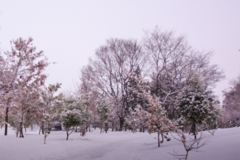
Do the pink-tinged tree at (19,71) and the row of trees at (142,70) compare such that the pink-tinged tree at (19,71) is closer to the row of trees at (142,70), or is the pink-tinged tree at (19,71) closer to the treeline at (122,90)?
the treeline at (122,90)

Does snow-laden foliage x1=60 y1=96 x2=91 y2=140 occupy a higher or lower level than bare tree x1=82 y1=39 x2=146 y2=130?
lower

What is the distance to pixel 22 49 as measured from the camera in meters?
13.5

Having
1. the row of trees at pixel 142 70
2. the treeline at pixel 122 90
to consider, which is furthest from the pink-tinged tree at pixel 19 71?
the row of trees at pixel 142 70

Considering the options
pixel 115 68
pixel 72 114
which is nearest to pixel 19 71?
pixel 72 114

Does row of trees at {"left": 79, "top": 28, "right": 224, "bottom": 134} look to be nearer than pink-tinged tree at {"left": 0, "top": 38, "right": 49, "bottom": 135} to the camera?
No

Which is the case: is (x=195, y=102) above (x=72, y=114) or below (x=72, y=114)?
above

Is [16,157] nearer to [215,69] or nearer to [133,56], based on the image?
[133,56]

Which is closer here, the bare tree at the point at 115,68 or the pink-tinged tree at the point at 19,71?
the pink-tinged tree at the point at 19,71

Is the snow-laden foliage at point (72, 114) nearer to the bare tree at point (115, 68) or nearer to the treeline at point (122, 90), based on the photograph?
the treeline at point (122, 90)

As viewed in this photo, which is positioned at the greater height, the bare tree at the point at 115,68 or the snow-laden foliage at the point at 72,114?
the bare tree at the point at 115,68

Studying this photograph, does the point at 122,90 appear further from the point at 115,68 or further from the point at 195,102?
the point at 195,102

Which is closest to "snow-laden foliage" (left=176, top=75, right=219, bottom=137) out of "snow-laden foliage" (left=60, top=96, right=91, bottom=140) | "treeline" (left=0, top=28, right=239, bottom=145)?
"treeline" (left=0, top=28, right=239, bottom=145)

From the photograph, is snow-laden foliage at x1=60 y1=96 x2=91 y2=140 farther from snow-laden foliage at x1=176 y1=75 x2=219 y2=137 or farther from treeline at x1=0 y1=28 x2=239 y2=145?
snow-laden foliage at x1=176 y1=75 x2=219 y2=137

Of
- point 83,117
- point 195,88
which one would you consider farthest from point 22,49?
point 195,88
